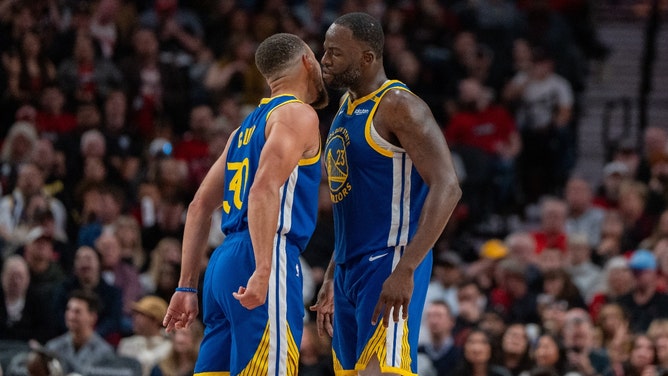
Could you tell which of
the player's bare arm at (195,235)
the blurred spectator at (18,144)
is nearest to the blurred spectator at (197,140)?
the blurred spectator at (18,144)

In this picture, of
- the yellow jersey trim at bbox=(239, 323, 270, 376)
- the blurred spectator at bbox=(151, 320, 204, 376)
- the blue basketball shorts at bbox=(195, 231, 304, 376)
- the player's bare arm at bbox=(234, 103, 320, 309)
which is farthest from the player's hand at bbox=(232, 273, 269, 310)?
the blurred spectator at bbox=(151, 320, 204, 376)

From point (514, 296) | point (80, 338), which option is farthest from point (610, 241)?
point (80, 338)

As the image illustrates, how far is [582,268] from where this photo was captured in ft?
42.2

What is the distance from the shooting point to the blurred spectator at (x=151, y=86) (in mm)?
14242

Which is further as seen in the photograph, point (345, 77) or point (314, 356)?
point (314, 356)

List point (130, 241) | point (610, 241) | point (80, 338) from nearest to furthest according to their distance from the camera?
1. point (80, 338)
2. point (130, 241)
3. point (610, 241)

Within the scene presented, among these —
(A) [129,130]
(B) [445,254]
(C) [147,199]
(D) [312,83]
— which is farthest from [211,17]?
(D) [312,83]

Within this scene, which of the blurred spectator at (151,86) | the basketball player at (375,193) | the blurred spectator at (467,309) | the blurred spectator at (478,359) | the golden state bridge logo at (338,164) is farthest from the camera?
the blurred spectator at (151,86)

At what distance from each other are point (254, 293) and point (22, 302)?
20.1 ft

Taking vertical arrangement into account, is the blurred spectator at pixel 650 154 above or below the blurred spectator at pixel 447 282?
above

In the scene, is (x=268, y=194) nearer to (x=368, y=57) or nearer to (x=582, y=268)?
(x=368, y=57)

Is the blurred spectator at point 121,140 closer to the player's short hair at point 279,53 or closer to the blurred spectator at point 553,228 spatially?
the blurred spectator at point 553,228

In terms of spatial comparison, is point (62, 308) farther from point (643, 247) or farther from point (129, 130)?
point (643, 247)

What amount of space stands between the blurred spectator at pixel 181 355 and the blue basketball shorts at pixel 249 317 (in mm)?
4193
